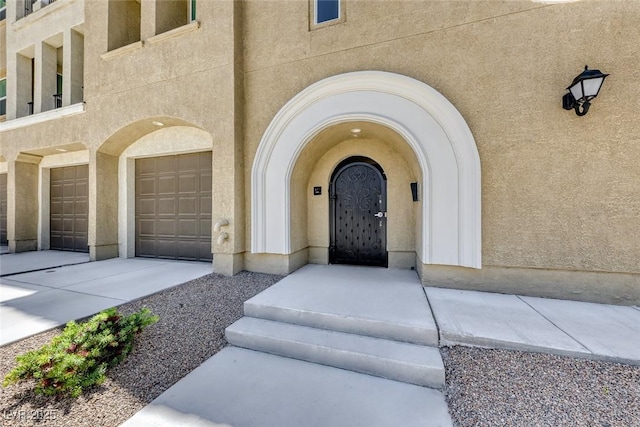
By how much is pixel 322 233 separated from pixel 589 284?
4.27 meters

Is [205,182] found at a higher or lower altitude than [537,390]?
higher

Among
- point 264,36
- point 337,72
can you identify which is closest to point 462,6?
point 337,72

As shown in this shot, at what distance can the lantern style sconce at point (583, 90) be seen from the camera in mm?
3079

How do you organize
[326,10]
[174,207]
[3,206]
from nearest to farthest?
[326,10] → [174,207] → [3,206]

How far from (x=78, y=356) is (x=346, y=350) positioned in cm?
237

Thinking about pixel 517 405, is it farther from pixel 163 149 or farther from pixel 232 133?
pixel 163 149

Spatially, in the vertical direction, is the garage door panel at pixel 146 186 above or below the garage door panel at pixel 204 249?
above

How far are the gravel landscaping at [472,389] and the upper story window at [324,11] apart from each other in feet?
18.4

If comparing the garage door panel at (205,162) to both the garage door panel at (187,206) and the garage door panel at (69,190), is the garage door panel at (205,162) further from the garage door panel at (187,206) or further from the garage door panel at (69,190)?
the garage door panel at (69,190)

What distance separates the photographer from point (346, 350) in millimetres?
2447

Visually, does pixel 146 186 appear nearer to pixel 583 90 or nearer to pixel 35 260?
pixel 35 260

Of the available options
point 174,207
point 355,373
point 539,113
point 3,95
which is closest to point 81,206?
point 174,207

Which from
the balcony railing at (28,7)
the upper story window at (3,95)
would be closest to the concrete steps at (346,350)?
the balcony railing at (28,7)

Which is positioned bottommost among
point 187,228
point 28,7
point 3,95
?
point 187,228
